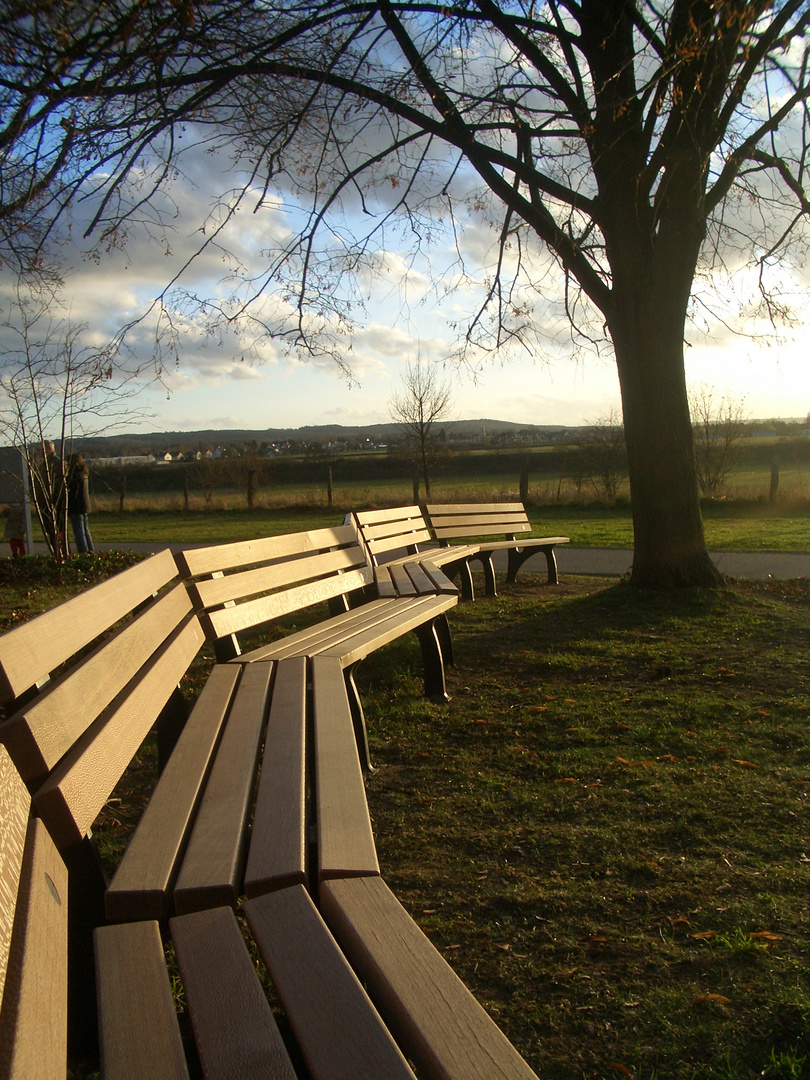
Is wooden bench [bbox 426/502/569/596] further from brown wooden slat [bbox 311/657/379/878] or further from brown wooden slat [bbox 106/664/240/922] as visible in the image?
brown wooden slat [bbox 106/664/240/922]

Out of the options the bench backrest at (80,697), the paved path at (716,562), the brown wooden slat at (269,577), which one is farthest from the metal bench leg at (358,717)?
the paved path at (716,562)

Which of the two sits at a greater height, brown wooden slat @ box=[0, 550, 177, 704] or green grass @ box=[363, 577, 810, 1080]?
brown wooden slat @ box=[0, 550, 177, 704]

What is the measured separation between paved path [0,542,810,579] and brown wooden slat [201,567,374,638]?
5.04m

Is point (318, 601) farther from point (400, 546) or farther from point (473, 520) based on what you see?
point (473, 520)

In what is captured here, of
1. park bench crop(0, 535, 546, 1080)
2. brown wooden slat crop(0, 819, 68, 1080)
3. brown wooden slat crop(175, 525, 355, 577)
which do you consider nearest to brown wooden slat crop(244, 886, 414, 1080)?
park bench crop(0, 535, 546, 1080)

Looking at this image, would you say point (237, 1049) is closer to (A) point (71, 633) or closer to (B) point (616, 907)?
(A) point (71, 633)

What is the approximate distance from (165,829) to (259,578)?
2.09 m

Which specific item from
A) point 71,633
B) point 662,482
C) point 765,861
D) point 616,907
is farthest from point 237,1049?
point 662,482

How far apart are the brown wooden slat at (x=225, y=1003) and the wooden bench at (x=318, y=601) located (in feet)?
6.52

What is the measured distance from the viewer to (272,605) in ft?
13.2

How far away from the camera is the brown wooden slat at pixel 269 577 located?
11.6 ft

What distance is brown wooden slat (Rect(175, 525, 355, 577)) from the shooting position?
11.3 ft

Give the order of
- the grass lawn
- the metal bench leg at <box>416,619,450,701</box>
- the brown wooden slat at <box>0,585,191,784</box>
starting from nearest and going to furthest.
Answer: the brown wooden slat at <box>0,585,191,784</box>
the metal bench leg at <box>416,619,450,701</box>
the grass lawn

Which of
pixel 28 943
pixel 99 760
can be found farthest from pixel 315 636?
pixel 28 943
